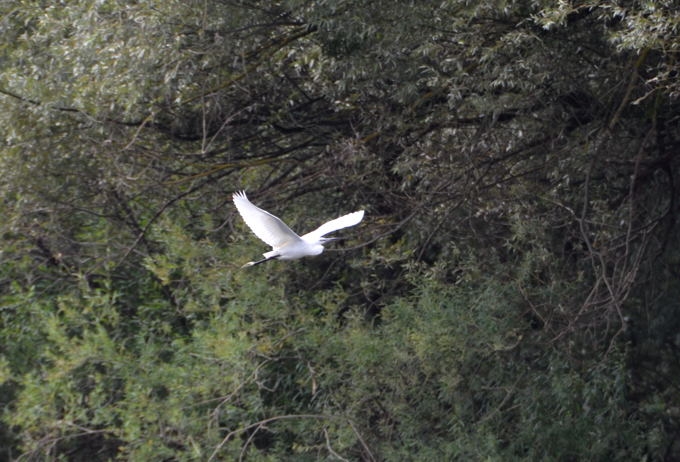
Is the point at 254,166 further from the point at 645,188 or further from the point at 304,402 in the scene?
the point at 645,188

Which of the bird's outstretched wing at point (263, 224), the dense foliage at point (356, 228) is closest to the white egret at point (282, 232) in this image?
the bird's outstretched wing at point (263, 224)

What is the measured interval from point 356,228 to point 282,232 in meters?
1.28

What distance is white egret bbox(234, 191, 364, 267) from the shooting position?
5.90 m

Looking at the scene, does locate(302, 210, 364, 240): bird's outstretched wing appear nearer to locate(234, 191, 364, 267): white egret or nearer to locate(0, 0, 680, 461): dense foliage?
locate(234, 191, 364, 267): white egret

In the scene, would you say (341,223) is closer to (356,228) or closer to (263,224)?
(263,224)

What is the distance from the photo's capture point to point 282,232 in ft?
19.4

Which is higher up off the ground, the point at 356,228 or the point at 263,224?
the point at 263,224

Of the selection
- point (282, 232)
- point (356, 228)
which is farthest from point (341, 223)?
point (356, 228)

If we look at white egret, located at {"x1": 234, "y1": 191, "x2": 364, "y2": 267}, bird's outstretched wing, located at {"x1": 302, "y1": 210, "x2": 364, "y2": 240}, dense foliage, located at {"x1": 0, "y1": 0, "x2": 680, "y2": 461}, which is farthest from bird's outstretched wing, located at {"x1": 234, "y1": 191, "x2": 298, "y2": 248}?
dense foliage, located at {"x1": 0, "y1": 0, "x2": 680, "y2": 461}

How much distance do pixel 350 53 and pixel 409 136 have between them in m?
0.84

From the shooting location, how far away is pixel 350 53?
20.2 ft

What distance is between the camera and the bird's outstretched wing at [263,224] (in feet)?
19.2

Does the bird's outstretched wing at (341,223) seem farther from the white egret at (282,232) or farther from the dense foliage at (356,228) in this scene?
the dense foliage at (356,228)

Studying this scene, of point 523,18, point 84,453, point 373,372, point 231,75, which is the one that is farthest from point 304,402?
point 523,18
